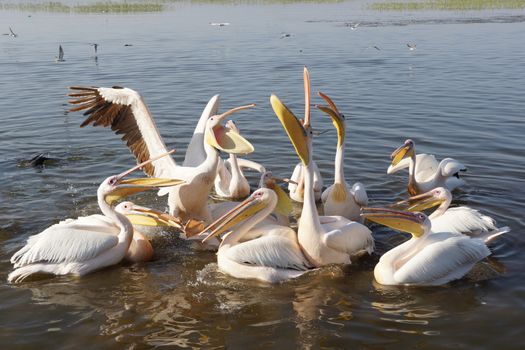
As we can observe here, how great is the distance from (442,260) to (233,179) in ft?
8.96

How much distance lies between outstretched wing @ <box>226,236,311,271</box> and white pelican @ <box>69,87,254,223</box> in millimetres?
805

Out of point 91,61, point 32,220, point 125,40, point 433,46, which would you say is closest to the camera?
point 32,220

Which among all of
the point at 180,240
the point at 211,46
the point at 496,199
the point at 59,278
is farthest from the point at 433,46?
the point at 59,278

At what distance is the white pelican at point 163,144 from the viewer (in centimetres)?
546

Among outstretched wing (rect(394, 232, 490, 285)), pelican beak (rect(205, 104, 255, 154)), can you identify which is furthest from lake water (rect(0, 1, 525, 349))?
pelican beak (rect(205, 104, 255, 154))

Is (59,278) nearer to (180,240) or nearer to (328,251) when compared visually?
(180,240)

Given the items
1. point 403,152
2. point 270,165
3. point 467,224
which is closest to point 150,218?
point 270,165

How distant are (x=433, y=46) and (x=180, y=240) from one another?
44.3 ft

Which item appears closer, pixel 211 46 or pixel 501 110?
pixel 501 110

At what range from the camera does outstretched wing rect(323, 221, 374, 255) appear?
482 cm

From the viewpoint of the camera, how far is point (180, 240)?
5.68 m

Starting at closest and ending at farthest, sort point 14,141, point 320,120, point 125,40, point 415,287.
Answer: point 415,287 < point 14,141 < point 320,120 < point 125,40

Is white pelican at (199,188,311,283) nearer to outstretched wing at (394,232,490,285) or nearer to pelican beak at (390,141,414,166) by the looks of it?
outstretched wing at (394,232,490,285)

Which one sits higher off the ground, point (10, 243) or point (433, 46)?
point (433, 46)
